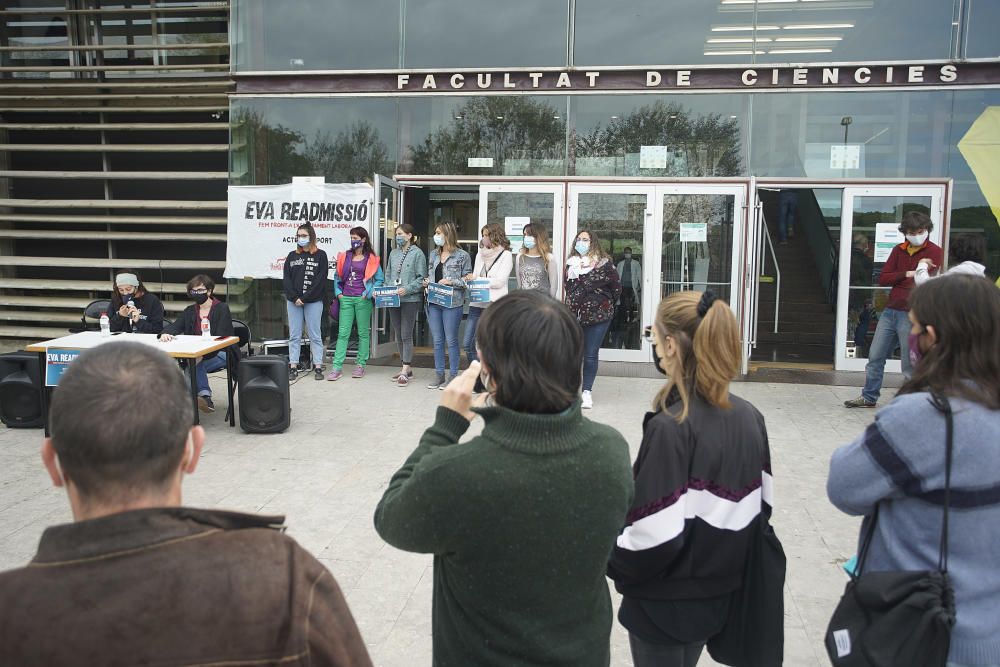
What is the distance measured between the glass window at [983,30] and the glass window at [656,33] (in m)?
2.42

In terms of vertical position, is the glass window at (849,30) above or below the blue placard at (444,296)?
above

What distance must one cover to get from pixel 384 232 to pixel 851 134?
18.5ft

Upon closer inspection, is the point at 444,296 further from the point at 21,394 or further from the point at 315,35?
the point at 315,35

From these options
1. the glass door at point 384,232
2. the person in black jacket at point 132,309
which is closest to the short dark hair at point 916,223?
the glass door at point 384,232

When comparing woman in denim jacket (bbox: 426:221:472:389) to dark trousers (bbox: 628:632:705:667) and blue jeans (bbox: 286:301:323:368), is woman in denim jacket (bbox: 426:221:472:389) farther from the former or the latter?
dark trousers (bbox: 628:632:705:667)

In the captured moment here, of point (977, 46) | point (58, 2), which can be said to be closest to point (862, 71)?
point (977, 46)

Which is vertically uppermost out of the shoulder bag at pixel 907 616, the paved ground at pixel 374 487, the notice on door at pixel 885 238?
the notice on door at pixel 885 238

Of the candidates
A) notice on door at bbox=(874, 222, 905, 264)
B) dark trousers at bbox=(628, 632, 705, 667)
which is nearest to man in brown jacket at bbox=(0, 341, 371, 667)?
dark trousers at bbox=(628, 632, 705, 667)

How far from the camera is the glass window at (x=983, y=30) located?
8.57 metres

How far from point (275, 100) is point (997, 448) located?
32.1 ft

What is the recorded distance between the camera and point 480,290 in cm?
817

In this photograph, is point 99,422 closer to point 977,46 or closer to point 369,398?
point 369,398

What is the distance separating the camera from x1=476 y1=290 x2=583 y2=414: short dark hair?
165 centimetres

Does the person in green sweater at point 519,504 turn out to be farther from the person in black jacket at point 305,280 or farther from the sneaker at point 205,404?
the person in black jacket at point 305,280
